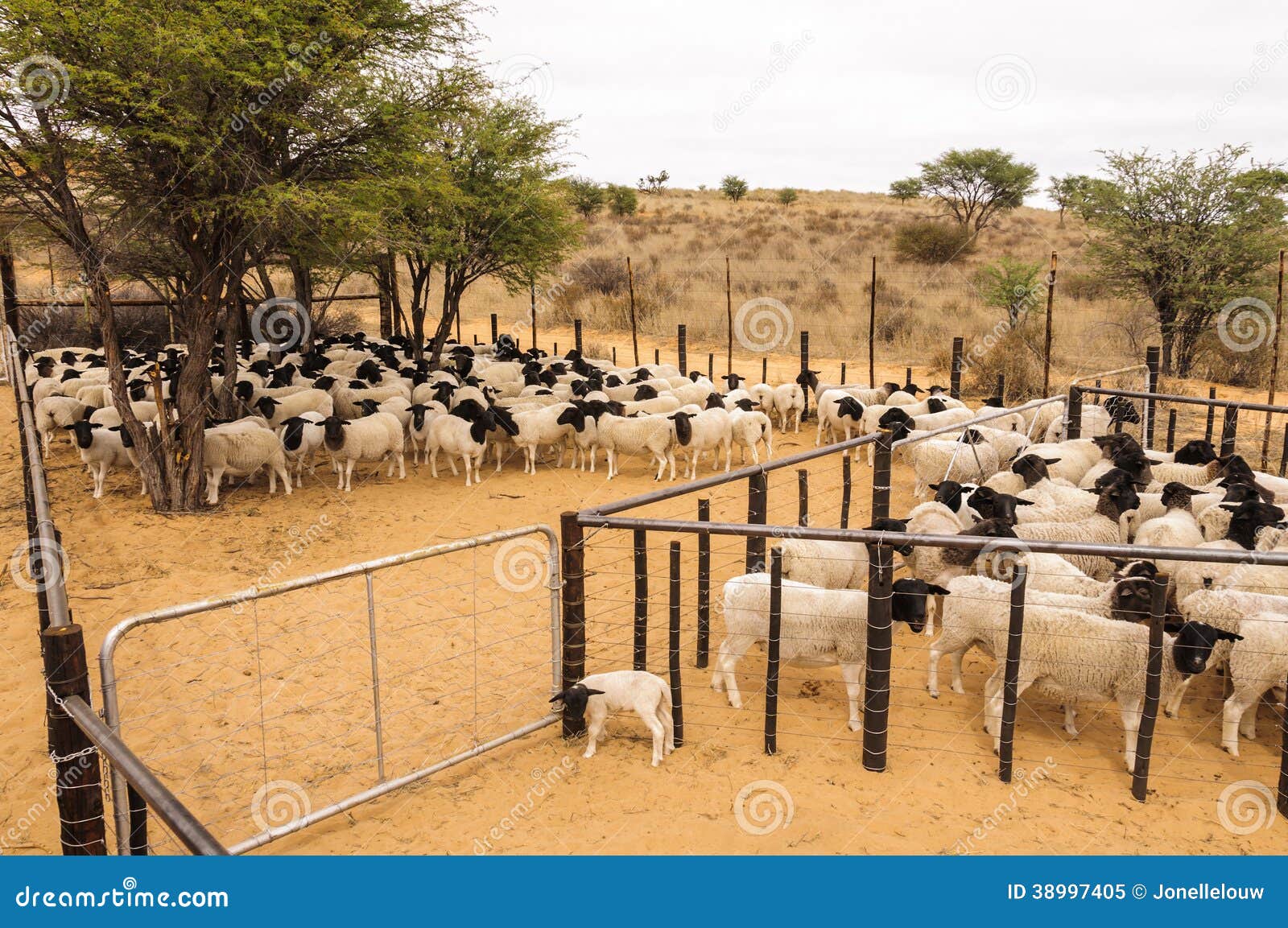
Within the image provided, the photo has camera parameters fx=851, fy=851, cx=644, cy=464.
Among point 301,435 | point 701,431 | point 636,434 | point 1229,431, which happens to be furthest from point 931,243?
point 301,435

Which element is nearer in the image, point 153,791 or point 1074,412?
point 153,791

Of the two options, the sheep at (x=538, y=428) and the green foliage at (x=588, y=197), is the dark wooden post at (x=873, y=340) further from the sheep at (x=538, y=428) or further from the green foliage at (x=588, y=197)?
the green foliage at (x=588, y=197)

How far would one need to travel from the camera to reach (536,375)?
16.6 meters

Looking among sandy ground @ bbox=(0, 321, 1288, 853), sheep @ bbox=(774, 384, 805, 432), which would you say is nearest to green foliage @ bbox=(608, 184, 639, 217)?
sheep @ bbox=(774, 384, 805, 432)

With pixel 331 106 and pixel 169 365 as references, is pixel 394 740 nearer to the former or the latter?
pixel 331 106

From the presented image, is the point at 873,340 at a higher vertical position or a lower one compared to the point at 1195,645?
higher

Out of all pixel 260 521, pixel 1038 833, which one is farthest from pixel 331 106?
pixel 1038 833

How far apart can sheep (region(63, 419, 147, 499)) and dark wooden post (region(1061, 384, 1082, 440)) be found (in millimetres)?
12630

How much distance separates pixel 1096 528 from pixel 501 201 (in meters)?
14.0

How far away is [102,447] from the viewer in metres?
11.5

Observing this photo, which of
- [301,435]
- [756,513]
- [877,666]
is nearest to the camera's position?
[877,666]

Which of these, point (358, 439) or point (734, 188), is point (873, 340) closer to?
point (358, 439)

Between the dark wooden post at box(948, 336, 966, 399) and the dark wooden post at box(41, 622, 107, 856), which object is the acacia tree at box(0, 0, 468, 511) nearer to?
the dark wooden post at box(41, 622, 107, 856)

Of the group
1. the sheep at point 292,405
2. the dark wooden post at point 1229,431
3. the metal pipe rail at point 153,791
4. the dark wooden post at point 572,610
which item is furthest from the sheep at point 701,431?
the metal pipe rail at point 153,791
